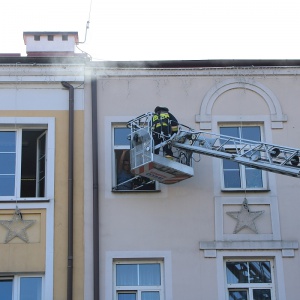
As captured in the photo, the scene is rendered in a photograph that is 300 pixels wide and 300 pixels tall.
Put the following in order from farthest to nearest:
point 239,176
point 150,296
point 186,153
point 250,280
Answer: point 239,176
point 186,153
point 250,280
point 150,296

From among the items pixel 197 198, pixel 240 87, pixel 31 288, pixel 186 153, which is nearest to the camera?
pixel 31 288

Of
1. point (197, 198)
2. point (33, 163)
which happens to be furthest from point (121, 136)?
point (197, 198)

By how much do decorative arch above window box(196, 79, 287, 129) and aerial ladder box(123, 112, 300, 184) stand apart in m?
0.67

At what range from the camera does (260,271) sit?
54.6ft

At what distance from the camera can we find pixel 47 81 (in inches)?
699

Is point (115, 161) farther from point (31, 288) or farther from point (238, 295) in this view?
point (238, 295)

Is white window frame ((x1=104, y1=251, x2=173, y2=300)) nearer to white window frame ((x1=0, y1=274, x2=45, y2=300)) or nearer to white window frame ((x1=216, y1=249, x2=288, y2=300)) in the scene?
white window frame ((x1=216, y1=249, x2=288, y2=300))

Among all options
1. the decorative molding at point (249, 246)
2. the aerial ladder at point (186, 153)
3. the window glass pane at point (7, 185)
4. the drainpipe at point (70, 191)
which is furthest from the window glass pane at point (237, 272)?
the window glass pane at point (7, 185)

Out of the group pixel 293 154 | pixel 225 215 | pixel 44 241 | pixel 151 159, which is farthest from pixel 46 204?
pixel 293 154

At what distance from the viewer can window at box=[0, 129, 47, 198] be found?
1714 centimetres

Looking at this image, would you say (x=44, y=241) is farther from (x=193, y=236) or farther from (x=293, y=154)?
(x=293, y=154)

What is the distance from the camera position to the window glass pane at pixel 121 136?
17.6m

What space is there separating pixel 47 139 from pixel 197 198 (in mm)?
3370

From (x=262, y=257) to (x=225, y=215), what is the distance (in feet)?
3.68
